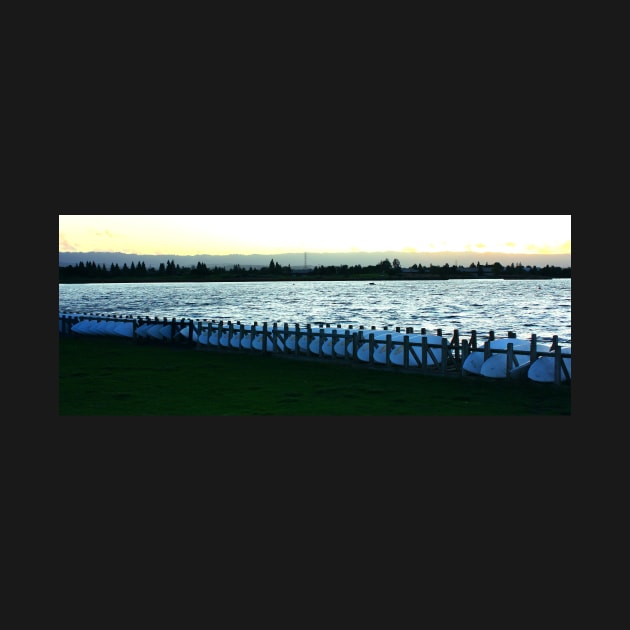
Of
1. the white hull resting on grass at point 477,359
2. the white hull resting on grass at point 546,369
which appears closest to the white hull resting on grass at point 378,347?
the white hull resting on grass at point 477,359

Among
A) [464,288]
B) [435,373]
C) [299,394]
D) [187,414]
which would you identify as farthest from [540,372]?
[464,288]

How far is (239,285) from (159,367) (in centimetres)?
7575

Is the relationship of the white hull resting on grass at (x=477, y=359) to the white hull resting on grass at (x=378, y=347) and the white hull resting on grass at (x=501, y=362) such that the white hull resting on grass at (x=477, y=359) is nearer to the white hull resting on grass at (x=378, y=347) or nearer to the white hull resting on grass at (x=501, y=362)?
the white hull resting on grass at (x=501, y=362)

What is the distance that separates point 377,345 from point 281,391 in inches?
144

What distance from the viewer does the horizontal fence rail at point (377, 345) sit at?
14969 millimetres

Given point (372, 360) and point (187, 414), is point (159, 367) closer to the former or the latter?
point (372, 360)

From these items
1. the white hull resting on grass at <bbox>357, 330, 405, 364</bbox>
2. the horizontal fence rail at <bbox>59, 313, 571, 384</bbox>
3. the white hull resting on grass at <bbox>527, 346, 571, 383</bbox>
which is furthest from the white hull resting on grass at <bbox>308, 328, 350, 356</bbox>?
the white hull resting on grass at <bbox>527, 346, 571, 383</bbox>

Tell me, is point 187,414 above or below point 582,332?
below

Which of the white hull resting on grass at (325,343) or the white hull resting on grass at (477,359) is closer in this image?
the white hull resting on grass at (477,359)

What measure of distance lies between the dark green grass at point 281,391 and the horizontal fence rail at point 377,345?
9.6 inches

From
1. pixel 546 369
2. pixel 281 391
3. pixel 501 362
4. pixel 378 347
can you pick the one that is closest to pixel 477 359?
pixel 501 362

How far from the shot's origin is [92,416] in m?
12.6

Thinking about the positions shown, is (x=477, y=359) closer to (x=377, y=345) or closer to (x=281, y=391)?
(x=377, y=345)

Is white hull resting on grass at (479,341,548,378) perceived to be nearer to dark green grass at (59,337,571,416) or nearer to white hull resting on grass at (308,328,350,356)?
dark green grass at (59,337,571,416)
